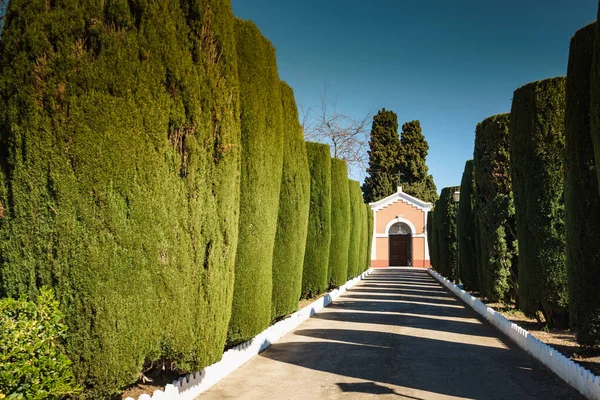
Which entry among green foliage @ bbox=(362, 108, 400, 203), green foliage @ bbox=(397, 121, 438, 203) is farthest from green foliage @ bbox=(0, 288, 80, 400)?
green foliage @ bbox=(397, 121, 438, 203)

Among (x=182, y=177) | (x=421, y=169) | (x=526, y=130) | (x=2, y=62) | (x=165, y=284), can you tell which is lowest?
(x=165, y=284)

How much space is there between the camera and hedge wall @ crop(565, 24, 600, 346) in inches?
271

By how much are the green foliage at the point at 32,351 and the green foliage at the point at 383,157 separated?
164 feet

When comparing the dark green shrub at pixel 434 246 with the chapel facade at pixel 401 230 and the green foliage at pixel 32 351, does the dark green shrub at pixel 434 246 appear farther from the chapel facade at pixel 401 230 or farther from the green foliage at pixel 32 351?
the green foliage at pixel 32 351

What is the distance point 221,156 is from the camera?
5832 mm

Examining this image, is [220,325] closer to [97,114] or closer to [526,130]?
[97,114]

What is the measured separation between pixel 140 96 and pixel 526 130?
8.10 metres

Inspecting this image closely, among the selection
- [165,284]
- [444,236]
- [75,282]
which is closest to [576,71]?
[165,284]

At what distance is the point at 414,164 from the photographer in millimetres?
54375

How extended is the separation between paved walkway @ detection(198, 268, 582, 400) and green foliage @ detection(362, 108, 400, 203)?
42.3 m

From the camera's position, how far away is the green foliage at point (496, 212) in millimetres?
13133

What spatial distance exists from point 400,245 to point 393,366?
123 feet

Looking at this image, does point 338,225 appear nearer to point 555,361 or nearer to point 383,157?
point 555,361

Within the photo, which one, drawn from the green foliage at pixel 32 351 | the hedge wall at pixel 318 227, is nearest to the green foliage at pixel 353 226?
the hedge wall at pixel 318 227
